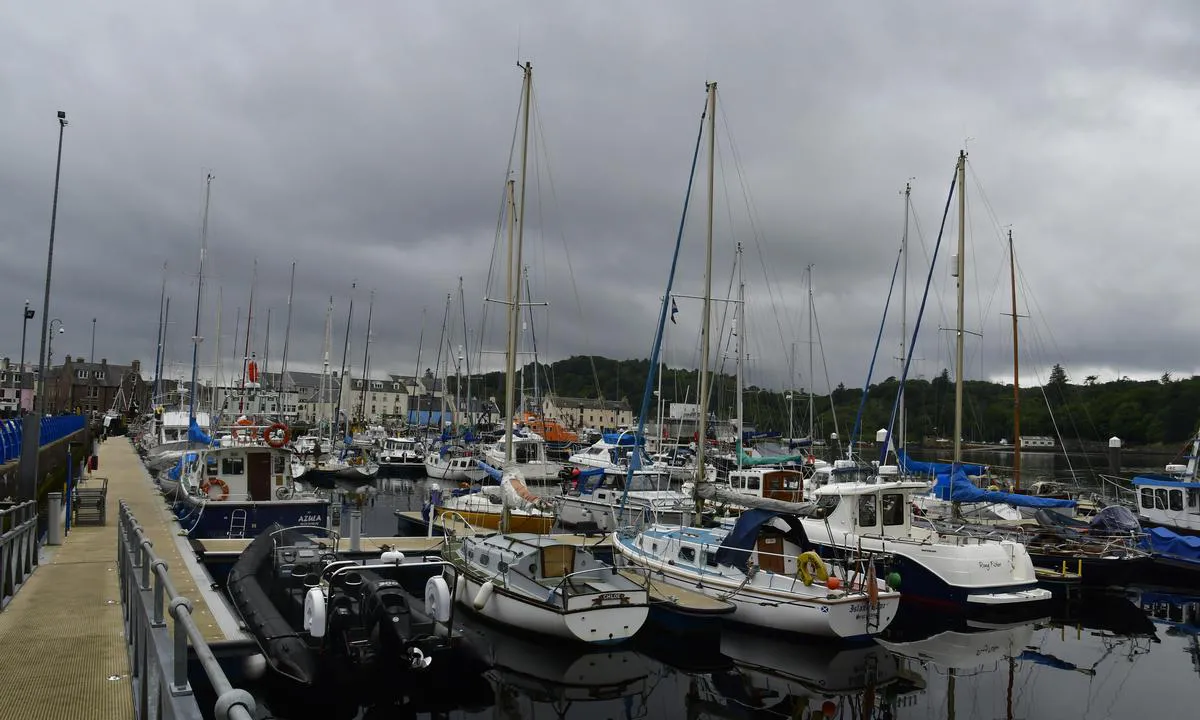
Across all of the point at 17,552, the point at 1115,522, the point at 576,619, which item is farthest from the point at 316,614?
the point at 1115,522

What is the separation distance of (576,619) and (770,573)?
17.8 ft

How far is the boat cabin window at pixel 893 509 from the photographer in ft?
76.3

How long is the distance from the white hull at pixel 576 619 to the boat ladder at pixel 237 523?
41.3ft

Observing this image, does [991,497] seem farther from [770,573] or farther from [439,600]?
[439,600]

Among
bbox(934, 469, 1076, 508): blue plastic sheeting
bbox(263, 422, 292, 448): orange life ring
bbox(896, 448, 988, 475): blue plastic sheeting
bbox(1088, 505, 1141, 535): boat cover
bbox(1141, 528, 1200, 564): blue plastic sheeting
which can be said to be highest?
bbox(263, 422, 292, 448): orange life ring

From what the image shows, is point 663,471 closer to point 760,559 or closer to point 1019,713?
point 760,559

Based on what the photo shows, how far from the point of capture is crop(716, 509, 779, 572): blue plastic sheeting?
20.1 meters

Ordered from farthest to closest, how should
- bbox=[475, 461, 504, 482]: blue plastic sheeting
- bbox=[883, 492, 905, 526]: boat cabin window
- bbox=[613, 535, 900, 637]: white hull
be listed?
1. bbox=[475, 461, 504, 482]: blue plastic sheeting
2. bbox=[883, 492, 905, 526]: boat cabin window
3. bbox=[613, 535, 900, 637]: white hull

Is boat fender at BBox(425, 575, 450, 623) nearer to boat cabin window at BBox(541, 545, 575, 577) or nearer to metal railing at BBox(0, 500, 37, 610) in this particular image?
boat cabin window at BBox(541, 545, 575, 577)

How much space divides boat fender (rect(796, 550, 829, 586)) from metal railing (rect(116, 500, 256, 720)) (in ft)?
43.6

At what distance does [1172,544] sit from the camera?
2703 cm

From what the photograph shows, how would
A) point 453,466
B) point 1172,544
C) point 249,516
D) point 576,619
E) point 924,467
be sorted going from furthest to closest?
point 453,466
point 924,467
point 1172,544
point 249,516
point 576,619

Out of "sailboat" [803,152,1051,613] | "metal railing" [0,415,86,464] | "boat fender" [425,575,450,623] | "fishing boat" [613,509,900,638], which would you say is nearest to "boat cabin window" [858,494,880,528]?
"sailboat" [803,152,1051,613]

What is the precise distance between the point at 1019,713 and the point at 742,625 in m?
6.29
